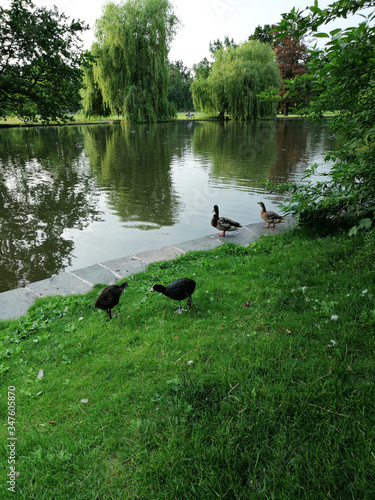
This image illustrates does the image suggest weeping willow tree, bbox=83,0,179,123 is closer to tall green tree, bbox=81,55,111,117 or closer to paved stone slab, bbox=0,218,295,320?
tall green tree, bbox=81,55,111,117

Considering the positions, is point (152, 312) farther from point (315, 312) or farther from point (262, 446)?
point (262, 446)

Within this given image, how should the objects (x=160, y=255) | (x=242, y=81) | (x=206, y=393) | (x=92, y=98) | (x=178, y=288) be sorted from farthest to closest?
1. (x=242, y=81)
2. (x=92, y=98)
3. (x=160, y=255)
4. (x=178, y=288)
5. (x=206, y=393)

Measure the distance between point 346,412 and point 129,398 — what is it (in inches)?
68.0

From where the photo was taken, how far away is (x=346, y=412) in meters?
2.36

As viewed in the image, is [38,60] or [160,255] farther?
[38,60]

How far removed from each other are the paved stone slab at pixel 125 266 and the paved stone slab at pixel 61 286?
25.8 inches

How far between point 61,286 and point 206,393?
4.05 meters

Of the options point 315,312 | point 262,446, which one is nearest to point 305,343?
point 315,312

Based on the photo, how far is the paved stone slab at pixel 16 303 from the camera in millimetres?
5066

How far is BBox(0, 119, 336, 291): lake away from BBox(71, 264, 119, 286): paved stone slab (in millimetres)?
1245

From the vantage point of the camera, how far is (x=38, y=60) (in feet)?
44.3

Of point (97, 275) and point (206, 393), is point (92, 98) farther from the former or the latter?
point (206, 393)

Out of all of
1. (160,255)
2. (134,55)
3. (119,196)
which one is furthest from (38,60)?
(134,55)

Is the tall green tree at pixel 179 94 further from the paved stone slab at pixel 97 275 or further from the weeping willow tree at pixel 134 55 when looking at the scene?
the paved stone slab at pixel 97 275
